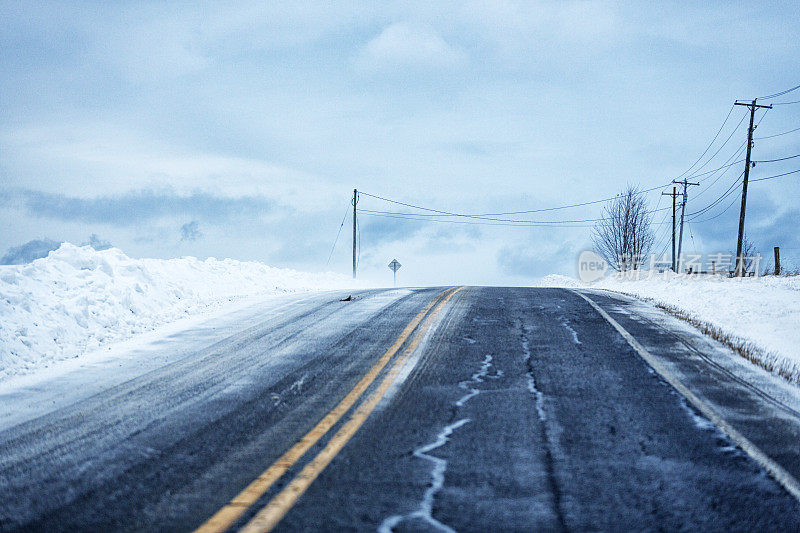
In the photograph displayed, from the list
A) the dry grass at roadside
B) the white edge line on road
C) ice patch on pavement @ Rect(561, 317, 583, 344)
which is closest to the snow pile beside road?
ice patch on pavement @ Rect(561, 317, 583, 344)

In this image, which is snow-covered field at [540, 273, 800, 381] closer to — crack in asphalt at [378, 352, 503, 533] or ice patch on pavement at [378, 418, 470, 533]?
crack in asphalt at [378, 352, 503, 533]

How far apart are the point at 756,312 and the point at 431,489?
1362cm

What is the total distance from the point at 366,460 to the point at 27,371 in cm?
588

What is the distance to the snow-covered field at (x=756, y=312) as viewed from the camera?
30.8 ft

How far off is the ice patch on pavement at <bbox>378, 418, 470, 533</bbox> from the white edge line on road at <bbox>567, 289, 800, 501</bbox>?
209cm

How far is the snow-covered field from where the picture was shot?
9.38 meters

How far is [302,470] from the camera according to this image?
3.91m

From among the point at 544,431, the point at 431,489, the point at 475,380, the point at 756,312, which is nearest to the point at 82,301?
the point at 475,380

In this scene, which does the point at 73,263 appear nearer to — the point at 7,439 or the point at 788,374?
the point at 7,439

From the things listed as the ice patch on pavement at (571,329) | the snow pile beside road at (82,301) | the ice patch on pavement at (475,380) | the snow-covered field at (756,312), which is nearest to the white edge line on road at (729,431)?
the ice patch on pavement at (571,329)

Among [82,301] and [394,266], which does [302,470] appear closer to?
[82,301]

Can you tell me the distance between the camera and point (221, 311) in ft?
43.7

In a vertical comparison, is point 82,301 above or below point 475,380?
above

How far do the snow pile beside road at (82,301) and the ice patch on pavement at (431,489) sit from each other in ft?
19.9
